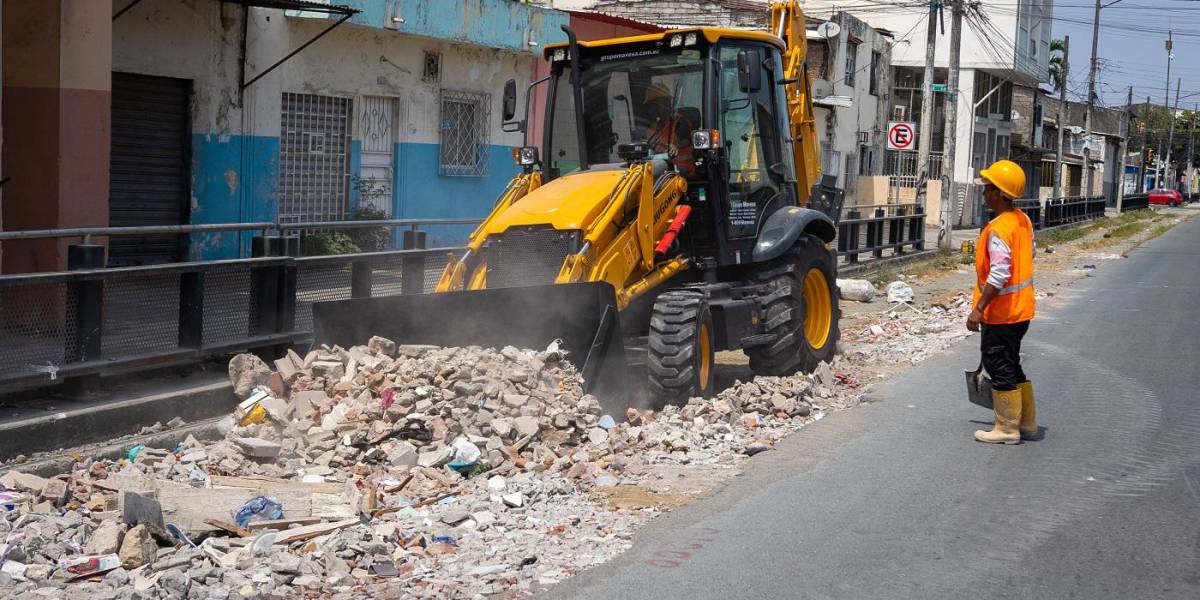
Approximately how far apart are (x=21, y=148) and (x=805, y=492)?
25.0ft

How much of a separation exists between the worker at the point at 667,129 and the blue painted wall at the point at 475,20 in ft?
23.9

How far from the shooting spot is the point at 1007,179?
8.33 meters

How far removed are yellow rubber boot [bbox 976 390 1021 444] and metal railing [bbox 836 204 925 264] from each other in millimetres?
11470

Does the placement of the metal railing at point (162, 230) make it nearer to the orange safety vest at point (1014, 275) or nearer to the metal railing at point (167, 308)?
the metal railing at point (167, 308)

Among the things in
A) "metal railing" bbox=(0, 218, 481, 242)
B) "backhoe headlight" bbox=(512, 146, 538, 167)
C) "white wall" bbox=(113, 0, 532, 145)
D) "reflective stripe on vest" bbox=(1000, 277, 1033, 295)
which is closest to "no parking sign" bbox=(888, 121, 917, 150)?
"white wall" bbox=(113, 0, 532, 145)

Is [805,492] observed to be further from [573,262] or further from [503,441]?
[573,262]

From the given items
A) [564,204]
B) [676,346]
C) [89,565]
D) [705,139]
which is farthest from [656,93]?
[89,565]

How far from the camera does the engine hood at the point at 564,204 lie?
30.2 feet

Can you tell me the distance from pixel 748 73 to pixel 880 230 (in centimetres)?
1533

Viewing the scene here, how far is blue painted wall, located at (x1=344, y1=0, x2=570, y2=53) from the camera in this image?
18.1m

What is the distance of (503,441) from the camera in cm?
779

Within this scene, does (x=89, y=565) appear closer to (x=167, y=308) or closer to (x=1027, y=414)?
(x=167, y=308)

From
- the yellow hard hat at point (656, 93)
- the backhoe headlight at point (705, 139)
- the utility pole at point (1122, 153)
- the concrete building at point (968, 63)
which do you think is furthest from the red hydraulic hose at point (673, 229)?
the utility pole at point (1122, 153)

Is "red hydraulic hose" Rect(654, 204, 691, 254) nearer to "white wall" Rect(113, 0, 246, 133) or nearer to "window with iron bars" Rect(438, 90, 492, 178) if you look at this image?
"white wall" Rect(113, 0, 246, 133)
